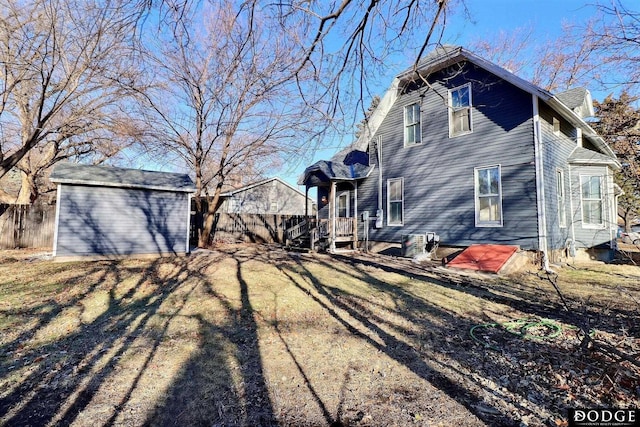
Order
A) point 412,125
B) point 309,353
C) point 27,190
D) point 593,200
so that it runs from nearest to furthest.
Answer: point 309,353 → point 593,200 → point 412,125 → point 27,190

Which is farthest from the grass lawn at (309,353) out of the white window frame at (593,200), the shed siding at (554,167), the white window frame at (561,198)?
the white window frame at (593,200)

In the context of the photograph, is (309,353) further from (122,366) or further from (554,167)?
(554,167)

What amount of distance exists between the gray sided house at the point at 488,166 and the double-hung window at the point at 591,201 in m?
0.03

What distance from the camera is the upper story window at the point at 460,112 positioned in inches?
415

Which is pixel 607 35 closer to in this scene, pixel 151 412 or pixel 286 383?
pixel 286 383

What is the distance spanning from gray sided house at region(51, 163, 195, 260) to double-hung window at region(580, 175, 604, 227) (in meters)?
14.0

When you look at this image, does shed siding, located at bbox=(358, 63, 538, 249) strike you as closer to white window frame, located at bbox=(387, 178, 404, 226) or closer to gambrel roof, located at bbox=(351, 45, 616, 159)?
white window frame, located at bbox=(387, 178, 404, 226)

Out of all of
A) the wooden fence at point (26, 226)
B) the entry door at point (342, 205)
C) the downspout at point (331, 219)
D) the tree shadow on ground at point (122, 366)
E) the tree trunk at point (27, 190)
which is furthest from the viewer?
the tree trunk at point (27, 190)

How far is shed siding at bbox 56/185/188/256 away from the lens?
984 cm

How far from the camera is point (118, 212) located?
10.6m

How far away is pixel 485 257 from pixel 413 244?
2.62 meters

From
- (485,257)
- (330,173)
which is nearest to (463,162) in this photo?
(485,257)

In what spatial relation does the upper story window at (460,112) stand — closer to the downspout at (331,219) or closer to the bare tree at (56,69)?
the downspout at (331,219)

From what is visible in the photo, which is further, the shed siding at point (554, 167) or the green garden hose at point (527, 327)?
the shed siding at point (554, 167)
